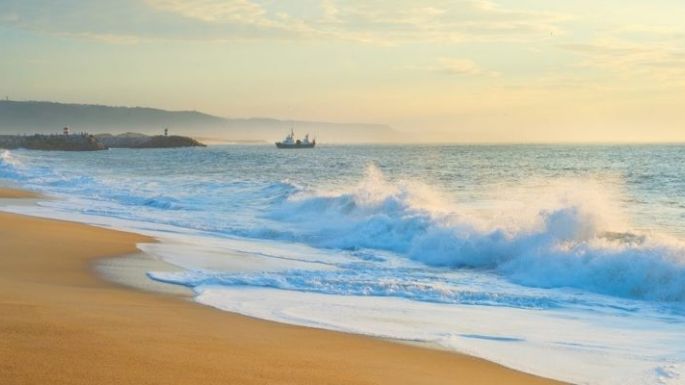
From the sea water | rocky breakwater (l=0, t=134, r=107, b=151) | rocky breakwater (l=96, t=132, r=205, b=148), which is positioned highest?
rocky breakwater (l=96, t=132, r=205, b=148)

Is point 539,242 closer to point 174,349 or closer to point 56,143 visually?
point 174,349

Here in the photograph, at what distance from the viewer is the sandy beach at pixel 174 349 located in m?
5.41

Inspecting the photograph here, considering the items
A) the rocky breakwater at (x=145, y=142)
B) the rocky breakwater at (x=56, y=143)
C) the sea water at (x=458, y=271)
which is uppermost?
the rocky breakwater at (x=145, y=142)

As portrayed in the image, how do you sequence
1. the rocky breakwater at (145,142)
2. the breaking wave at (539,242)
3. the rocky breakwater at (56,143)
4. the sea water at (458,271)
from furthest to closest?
the rocky breakwater at (145,142), the rocky breakwater at (56,143), the breaking wave at (539,242), the sea water at (458,271)

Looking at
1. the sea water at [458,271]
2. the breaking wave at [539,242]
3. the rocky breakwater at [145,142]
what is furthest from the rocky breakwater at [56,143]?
the breaking wave at [539,242]

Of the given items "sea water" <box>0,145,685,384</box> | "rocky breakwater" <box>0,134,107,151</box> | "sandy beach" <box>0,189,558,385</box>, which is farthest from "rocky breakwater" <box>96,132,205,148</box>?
"sandy beach" <box>0,189,558,385</box>

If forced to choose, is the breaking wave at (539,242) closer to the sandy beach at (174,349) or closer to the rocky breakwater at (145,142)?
the sandy beach at (174,349)

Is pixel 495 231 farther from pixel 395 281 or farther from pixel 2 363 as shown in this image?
pixel 2 363

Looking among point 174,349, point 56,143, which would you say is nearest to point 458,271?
point 174,349

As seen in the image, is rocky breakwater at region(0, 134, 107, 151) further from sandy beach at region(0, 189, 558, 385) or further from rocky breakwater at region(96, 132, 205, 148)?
sandy beach at region(0, 189, 558, 385)

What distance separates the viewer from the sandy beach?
5414mm

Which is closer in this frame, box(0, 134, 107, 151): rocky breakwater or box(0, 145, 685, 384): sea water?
box(0, 145, 685, 384): sea water

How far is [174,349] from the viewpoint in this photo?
6184 mm

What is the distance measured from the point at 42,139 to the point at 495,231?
125769mm
